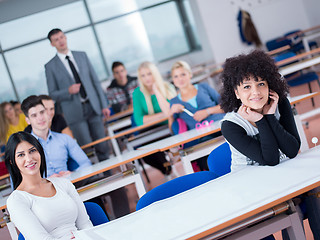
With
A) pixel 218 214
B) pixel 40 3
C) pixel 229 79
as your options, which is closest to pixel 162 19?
pixel 40 3

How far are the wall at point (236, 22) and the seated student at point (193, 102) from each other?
608cm

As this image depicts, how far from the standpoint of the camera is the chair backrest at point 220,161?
2.27m

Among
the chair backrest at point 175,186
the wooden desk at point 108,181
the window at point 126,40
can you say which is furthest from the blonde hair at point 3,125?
the window at point 126,40

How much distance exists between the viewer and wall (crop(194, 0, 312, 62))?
1052 centimetres

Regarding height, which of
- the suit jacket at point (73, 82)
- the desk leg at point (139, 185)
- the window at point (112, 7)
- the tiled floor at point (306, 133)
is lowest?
the tiled floor at point (306, 133)

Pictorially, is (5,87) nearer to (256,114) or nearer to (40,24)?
(40,24)

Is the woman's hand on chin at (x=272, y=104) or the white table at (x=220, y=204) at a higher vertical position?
the woman's hand on chin at (x=272, y=104)

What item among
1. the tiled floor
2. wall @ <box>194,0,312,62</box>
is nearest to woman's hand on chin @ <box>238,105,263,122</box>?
the tiled floor

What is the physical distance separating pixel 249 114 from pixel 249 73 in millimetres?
200

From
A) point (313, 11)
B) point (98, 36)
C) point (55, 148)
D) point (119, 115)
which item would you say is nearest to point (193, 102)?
point (55, 148)

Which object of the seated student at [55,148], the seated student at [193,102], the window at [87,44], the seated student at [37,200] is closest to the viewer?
the seated student at [37,200]

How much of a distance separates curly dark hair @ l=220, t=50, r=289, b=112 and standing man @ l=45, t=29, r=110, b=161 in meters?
3.31

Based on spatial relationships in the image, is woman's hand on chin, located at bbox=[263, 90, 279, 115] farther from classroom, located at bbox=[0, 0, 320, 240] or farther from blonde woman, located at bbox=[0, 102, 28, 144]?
blonde woman, located at bbox=[0, 102, 28, 144]

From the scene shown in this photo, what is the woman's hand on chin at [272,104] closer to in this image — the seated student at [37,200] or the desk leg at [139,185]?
the seated student at [37,200]
